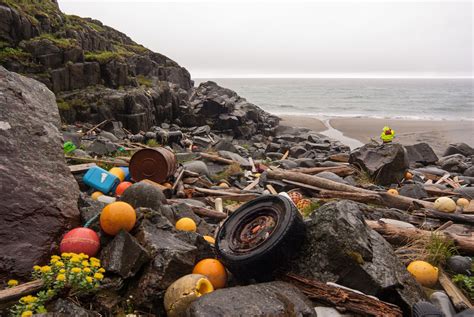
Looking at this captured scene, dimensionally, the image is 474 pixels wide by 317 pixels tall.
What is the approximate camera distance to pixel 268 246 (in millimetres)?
4059

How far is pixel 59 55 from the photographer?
21.8 m

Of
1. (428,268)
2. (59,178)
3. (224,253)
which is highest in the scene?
(59,178)

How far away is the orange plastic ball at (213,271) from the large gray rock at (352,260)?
3.07 ft

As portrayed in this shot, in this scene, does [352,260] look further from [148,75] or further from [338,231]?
[148,75]

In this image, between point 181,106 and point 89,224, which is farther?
point 181,106

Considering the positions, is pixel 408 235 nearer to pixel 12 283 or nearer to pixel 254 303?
pixel 254 303

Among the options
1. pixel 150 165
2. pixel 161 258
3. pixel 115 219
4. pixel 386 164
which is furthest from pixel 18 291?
pixel 386 164

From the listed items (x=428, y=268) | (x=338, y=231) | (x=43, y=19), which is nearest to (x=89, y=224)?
(x=338, y=231)

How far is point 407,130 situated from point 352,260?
120 feet

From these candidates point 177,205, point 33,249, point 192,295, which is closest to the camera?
point 192,295

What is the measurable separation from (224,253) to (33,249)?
2316mm

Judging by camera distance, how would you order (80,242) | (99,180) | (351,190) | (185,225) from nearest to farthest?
(80,242) → (185,225) → (99,180) → (351,190)

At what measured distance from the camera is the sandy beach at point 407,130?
29969 millimetres

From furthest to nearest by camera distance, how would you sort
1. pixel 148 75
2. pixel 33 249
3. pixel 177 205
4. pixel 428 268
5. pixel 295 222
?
pixel 148 75
pixel 177 205
pixel 428 268
pixel 295 222
pixel 33 249
